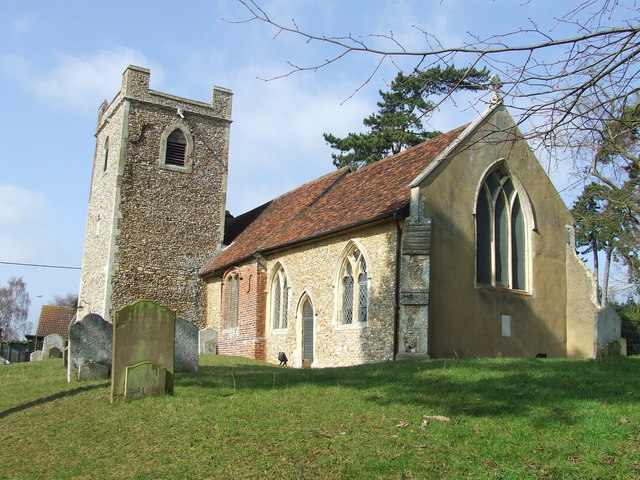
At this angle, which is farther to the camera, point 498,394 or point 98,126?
point 98,126

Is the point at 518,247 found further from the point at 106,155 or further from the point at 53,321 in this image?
the point at 53,321

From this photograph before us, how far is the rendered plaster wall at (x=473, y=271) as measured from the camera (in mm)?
15773

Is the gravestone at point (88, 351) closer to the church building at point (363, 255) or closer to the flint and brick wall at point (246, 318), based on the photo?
the church building at point (363, 255)

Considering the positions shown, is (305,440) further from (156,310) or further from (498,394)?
(156,310)

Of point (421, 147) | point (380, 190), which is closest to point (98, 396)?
point (380, 190)

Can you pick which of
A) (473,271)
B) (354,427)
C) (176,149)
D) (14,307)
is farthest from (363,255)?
(14,307)

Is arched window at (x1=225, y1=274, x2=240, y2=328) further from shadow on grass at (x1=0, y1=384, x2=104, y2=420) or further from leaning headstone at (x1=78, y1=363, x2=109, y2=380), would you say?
shadow on grass at (x1=0, y1=384, x2=104, y2=420)

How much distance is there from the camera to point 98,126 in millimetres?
30094

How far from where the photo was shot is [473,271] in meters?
16.5

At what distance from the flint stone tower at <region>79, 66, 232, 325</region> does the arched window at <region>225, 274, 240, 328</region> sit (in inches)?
93.7

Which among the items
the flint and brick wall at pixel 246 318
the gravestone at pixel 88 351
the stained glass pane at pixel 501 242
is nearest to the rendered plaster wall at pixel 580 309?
the stained glass pane at pixel 501 242

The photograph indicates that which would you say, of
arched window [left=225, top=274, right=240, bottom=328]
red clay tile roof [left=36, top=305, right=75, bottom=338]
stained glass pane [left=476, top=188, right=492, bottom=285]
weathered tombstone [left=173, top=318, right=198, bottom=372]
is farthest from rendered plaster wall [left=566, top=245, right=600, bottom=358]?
red clay tile roof [left=36, top=305, right=75, bottom=338]

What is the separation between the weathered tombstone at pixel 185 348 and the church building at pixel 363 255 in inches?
176

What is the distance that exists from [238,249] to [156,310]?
13802 mm
